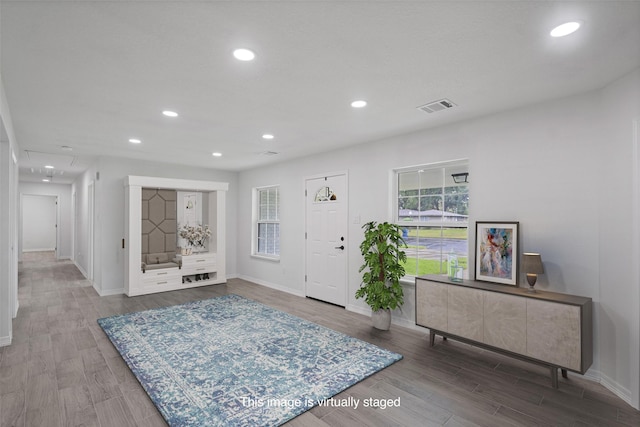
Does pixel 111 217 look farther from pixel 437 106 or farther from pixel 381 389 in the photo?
pixel 437 106

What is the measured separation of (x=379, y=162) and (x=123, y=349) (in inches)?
148

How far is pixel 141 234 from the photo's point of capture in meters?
5.75

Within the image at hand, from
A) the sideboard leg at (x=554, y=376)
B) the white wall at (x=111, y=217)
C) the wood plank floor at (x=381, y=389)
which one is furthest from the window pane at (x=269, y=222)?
the sideboard leg at (x=554, y=376)

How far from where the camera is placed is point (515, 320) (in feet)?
8.98

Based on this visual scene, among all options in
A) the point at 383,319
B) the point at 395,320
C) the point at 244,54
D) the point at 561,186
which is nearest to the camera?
the point at 244,54

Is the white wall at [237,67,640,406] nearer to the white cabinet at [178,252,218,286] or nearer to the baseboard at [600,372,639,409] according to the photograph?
the baseboard at [600,372,639,409]

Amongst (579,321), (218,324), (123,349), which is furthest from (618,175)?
(123,349)

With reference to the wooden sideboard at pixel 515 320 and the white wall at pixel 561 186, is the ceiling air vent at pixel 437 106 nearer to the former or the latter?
the white wall at pixel 561 186

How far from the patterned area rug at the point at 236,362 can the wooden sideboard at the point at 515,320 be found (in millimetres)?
677

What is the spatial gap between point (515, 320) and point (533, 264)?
1.72ft

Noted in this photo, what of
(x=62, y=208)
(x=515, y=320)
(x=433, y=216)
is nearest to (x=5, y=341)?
(x=433, y=216)

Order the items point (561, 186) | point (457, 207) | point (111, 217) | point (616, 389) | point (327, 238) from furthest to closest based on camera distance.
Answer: point (111, 217), point (327, 238), point (457, 207), point (561, 186), point (616, 389)

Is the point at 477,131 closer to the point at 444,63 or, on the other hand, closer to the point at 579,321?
the point at 444,63

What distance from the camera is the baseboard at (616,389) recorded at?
2367 mm
